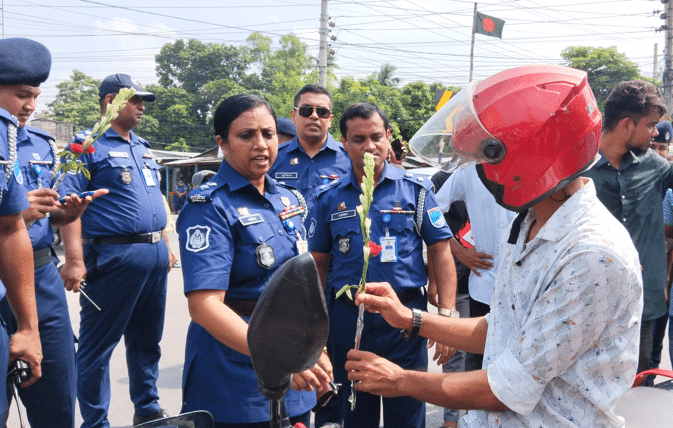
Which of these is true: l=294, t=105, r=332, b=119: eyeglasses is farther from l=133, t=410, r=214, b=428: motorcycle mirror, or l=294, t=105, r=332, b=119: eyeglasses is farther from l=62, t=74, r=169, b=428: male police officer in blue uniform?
l=133, t=410, r=214, b=428: motorcycle mirror

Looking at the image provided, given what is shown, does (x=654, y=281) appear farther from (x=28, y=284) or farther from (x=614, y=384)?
(x=28, y=284)

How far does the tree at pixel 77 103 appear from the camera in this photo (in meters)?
60.4

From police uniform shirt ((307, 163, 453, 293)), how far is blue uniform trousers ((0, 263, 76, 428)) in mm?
1443

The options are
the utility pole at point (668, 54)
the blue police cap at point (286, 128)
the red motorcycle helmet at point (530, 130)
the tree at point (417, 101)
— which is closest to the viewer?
the red motorcycle helmet at point (530, 130)

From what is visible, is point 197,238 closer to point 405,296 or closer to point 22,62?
point 22,62

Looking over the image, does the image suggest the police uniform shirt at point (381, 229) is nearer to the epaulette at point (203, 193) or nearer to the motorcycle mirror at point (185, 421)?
the epaulette at point (203, 193)

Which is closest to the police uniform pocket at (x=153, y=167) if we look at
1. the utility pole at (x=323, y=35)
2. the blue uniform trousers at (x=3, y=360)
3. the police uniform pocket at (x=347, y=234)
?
the police uniform pocket at (x=347, y=234)

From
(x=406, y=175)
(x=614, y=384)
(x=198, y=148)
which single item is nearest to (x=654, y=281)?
(x=406, y=175)

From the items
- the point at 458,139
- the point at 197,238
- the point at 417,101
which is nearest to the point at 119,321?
the point at 197,238

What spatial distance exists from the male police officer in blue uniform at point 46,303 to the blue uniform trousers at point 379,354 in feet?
4.73

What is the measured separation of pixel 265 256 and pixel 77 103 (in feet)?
226

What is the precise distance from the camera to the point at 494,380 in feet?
4.76

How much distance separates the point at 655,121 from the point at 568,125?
2.50 meters

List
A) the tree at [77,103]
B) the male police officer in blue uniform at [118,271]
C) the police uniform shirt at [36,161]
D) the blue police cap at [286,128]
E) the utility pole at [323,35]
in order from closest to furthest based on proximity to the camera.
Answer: the police uniform shirt at [36,161], the male police officer in blue uniform at [118,271], the blue police cap at [286,128], the utility pole at [323,35], the tree at [77,103]
